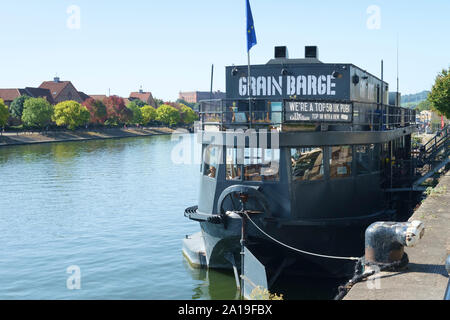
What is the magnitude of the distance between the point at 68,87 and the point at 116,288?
13002cm

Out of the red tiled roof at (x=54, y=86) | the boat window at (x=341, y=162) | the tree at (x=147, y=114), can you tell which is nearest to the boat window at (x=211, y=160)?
the boat window at (x=341, y=162)

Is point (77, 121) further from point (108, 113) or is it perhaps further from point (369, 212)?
point (369, 212)

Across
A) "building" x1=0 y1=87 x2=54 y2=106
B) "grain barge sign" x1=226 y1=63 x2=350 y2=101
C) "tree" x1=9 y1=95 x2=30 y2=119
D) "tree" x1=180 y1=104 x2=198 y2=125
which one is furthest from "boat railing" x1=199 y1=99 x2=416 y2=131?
"tree" x1=180 y1=104 x2=198 y2=125

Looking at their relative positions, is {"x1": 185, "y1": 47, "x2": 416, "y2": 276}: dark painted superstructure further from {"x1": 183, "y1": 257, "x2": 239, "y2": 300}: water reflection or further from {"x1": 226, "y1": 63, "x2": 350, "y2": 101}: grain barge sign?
{"x1": 183, "y1": 257, "x2": 239, "y2": 300}: water reflection

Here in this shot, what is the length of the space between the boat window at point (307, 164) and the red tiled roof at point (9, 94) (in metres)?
118

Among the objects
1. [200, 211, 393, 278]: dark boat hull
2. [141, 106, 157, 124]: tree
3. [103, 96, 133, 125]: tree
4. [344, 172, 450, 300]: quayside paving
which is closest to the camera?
[344, 172, 450, 300]: quayside paving

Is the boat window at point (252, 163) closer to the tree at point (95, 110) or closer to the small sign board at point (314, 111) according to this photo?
the small sign board at point (314, 111)

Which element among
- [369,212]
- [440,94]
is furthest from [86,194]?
[440,94]

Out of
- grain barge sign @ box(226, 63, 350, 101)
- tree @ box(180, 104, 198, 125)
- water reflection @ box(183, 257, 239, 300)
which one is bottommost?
water reflection @ box(183, 257, 239, 300)

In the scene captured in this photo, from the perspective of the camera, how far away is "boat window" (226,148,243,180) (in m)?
15.8

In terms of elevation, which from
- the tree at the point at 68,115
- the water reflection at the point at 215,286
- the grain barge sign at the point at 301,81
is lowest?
the water reflection at the point at 215,286

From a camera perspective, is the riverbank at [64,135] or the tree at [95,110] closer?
the riverbank at [64,135]

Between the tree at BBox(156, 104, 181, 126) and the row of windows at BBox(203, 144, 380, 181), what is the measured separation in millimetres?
146044

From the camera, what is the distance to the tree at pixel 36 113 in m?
100
